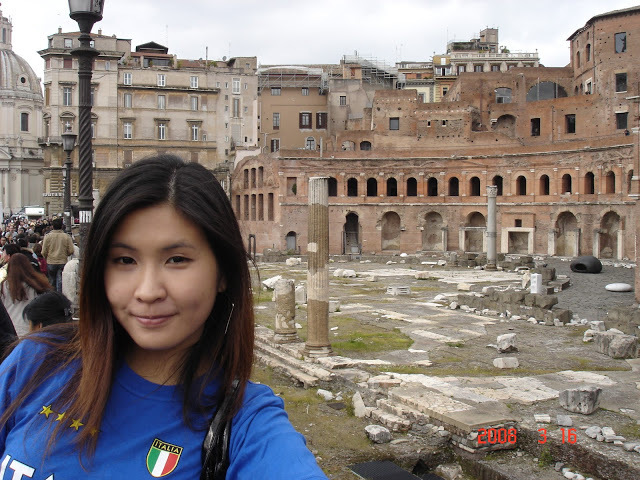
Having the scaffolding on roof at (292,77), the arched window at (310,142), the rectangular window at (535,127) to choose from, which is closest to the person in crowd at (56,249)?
the rectangular window at (535,127)

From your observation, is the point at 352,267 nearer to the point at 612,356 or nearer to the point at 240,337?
the point at 612,356

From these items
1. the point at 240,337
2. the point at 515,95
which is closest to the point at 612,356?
the point at 240,337

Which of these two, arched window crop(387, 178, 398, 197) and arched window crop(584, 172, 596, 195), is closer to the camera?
arched window crop(584, 172, 596, 195)

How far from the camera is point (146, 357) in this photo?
186cm

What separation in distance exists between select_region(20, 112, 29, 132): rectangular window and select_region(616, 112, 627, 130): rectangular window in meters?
53.0

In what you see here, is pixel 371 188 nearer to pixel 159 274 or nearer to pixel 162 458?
pixel 159 274

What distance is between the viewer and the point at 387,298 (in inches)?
860

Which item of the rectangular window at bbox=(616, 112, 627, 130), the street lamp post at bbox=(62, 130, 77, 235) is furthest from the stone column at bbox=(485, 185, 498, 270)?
the street lamp post at bbox=(62, 130, 77, 235)

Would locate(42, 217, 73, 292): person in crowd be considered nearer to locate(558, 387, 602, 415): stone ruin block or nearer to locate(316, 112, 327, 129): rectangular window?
locate(558, 387, 602, 415): stone ruin block

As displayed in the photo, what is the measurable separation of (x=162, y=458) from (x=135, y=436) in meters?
0.11

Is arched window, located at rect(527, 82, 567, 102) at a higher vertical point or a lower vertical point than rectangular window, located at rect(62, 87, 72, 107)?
higher

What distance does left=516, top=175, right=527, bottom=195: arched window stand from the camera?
42.6 meters

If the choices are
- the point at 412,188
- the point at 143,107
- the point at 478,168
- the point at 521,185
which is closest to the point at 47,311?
the point at 478,168

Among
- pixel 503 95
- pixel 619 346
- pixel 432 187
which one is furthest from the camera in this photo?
pixel 503 95
